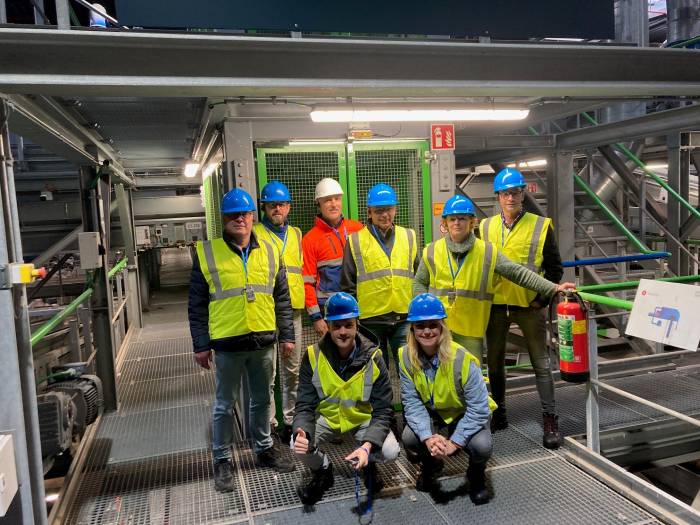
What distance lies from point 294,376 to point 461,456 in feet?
4.65

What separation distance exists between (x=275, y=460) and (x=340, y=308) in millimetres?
1359

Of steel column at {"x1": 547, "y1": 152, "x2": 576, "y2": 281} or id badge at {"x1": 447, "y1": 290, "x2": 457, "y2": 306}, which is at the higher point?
steel column at {"x1": 547, "y1": 152, "x2": 576, "y2": 281}

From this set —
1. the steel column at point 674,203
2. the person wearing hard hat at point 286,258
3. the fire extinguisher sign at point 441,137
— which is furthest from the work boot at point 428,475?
the steel column at point 674,203

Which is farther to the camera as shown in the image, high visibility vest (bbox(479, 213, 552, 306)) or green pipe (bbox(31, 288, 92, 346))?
high visibility vest (bbox(479, 213, 552, 306))

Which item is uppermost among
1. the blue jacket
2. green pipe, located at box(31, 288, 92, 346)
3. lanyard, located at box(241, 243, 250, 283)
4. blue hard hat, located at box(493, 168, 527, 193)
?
blue hard hat, located at box(493, 168, 527, 193)

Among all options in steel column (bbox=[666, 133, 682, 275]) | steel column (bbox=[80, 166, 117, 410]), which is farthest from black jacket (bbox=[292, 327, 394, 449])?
steel column (bbox=[666, 133, 682, 275])

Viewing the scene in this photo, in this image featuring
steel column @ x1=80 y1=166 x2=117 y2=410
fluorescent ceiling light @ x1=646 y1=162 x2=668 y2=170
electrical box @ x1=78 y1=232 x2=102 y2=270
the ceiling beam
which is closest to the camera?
the ceiling beam

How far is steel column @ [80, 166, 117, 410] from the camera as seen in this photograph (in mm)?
5211

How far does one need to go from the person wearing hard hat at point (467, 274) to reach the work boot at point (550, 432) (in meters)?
0.73

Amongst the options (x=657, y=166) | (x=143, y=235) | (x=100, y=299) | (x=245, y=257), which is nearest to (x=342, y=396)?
(x=245, y=257)

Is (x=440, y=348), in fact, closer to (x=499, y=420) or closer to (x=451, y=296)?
(x=451, y=296)

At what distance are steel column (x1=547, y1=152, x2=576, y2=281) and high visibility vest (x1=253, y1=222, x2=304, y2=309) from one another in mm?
3872

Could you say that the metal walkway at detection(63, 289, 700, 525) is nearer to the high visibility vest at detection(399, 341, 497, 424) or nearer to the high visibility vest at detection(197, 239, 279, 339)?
the high visibility vest at detection(399, 341, 497, 424)

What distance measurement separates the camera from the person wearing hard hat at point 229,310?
3525mm
